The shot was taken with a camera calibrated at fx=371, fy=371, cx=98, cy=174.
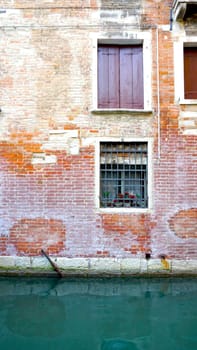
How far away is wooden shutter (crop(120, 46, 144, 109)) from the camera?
25.1ft

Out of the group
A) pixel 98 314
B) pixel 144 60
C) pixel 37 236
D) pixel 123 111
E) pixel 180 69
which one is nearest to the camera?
pixel 98 314

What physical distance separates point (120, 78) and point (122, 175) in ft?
6.66

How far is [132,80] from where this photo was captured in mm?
7695

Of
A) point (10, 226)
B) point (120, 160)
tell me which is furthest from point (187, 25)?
point (10, 226)

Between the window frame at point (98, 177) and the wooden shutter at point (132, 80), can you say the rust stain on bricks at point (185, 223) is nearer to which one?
the window frame at point (98, 177)

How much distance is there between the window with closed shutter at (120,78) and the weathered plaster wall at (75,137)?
0.27 m

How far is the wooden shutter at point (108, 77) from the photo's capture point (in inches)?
302

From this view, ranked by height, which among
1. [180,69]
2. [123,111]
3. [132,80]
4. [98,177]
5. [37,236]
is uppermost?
[180,69]

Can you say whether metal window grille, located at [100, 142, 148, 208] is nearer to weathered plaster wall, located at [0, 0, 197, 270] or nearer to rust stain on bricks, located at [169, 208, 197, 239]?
weathered plaster wall, located at [0, 0, 197, 270]

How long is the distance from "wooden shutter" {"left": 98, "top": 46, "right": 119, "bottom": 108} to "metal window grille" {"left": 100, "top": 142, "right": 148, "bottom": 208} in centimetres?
90

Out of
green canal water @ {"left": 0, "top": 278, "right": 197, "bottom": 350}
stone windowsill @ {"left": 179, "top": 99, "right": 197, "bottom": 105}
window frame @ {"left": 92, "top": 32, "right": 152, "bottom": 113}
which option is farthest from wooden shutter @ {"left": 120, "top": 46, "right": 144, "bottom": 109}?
green canal water @ {"left": 0, "top": 278, "right": 197, "bottom": 350}

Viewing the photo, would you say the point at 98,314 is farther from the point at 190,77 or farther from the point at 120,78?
the point at 190,77

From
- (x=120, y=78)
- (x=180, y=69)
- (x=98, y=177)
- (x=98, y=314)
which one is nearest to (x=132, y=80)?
(x=120, y=78)

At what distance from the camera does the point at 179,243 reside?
726 cm
